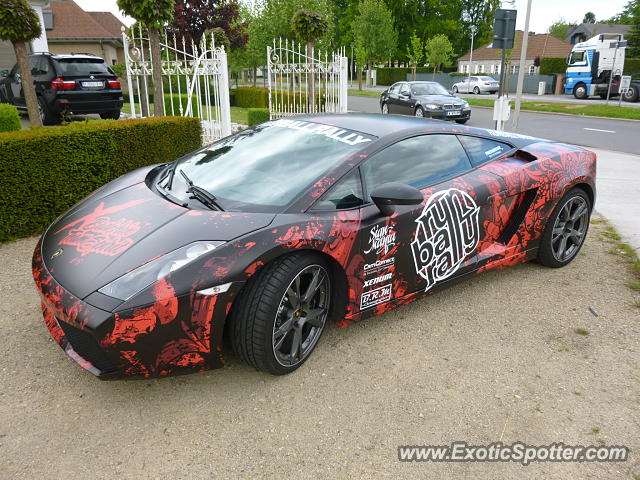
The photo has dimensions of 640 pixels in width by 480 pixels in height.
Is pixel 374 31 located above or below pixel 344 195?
above

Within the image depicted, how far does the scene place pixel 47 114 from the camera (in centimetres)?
1173

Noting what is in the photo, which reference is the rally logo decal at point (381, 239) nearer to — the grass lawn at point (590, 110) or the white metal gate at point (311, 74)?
the white metal gate at point (311, 74)

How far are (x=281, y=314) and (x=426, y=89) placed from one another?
16309 mm

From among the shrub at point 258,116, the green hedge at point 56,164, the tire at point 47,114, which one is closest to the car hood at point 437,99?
the shrub at point 258,116

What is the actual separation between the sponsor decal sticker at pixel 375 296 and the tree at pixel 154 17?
6.78 meters

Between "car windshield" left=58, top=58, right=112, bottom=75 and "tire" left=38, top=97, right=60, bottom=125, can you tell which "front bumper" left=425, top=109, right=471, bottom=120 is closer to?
"car windshield" left=58, top=58, right=112, bottom=75

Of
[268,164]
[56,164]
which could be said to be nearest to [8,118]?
[56,164]

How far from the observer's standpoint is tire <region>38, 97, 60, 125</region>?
11.7 metres

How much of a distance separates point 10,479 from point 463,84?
39.0 m

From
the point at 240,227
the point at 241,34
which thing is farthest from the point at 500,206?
the point at 241,34

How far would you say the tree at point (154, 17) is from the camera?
8.60 metres

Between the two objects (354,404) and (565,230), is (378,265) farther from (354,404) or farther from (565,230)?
(565,230)

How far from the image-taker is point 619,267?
4695 mm

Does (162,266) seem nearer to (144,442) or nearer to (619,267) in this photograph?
(144,442)
